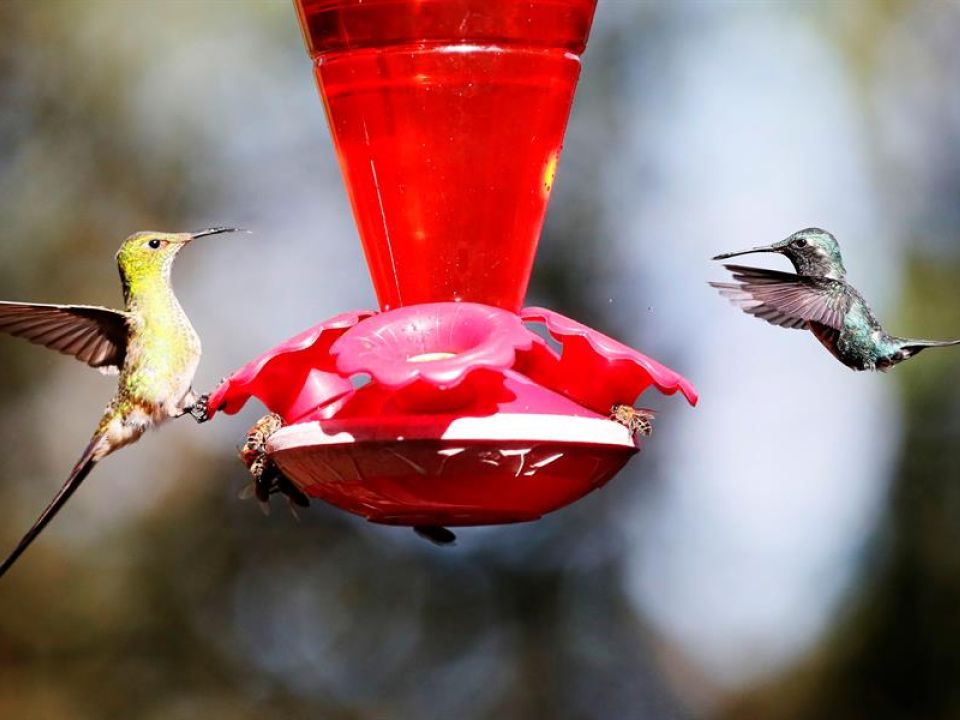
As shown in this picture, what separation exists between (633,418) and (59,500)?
1.77 meters

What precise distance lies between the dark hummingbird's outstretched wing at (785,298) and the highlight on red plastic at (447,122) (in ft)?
2.48

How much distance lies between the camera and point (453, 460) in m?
3.48

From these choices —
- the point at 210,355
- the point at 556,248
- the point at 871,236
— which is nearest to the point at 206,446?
the point at 210,355

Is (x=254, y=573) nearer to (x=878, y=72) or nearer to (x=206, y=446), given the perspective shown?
(x=206, y=446)

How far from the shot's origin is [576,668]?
8.73 meters

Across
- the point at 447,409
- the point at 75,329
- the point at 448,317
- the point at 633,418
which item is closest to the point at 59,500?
the point at 75,329

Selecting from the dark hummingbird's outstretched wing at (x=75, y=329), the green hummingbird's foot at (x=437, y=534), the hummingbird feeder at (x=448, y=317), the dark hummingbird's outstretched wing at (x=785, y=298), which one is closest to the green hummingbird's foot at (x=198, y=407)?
the dark hummingbird's outstretched wing at (x=75, y=329)

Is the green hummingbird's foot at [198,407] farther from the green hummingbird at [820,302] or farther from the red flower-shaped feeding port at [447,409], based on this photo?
the green hummingbird at [820,302]

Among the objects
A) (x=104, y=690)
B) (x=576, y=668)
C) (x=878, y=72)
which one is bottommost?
Result: (x=576, y=668)

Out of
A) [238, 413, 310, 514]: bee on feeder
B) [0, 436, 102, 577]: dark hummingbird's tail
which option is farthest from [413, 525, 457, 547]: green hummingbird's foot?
[0, 436, 102, 577]: dark hummingbird's tail

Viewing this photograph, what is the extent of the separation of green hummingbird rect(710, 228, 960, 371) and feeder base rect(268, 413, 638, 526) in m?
1.23

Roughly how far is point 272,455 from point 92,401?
4.46 m

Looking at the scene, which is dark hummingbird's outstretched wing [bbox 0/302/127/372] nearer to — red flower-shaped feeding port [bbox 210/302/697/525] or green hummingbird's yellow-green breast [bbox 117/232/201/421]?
green hummingbird's yellow-green breast [bbox 117/232/201/421]

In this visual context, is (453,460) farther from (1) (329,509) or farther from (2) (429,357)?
(1) (329,509)
